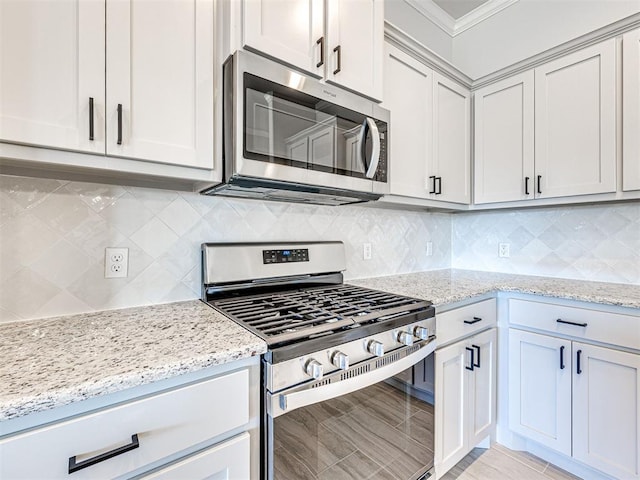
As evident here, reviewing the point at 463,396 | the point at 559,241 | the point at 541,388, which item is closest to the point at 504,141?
the point at 559,241

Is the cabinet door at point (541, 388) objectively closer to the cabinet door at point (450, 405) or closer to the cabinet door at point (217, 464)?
the cabinet door at point (450, 405)

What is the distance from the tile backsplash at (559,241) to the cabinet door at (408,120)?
83cm

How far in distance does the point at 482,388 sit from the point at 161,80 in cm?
202

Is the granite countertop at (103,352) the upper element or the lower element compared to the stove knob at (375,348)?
upper

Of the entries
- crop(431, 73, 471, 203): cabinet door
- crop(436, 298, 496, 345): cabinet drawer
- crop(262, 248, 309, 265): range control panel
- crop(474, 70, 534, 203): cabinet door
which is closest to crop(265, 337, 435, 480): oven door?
crop(436, 298, 496, 345): cabinet drawer

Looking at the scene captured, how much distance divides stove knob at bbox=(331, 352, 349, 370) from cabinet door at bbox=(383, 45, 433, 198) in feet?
3.27

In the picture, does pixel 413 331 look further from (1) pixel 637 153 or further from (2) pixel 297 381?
(1) pixel 637 153

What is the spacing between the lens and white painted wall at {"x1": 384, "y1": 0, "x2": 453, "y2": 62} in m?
2.21

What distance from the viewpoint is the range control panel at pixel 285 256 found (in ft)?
4.88

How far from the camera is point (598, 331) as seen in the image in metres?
1.45

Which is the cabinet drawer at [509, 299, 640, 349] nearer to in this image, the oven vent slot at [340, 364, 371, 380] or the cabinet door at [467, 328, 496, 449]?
the cabinet door at [467, 328, 496, 449]

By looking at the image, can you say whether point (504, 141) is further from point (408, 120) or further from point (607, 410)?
point (607, 410)

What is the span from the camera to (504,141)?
207 centimetres

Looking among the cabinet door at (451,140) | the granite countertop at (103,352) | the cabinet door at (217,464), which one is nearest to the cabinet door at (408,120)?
the cabinet door at (451,140)
